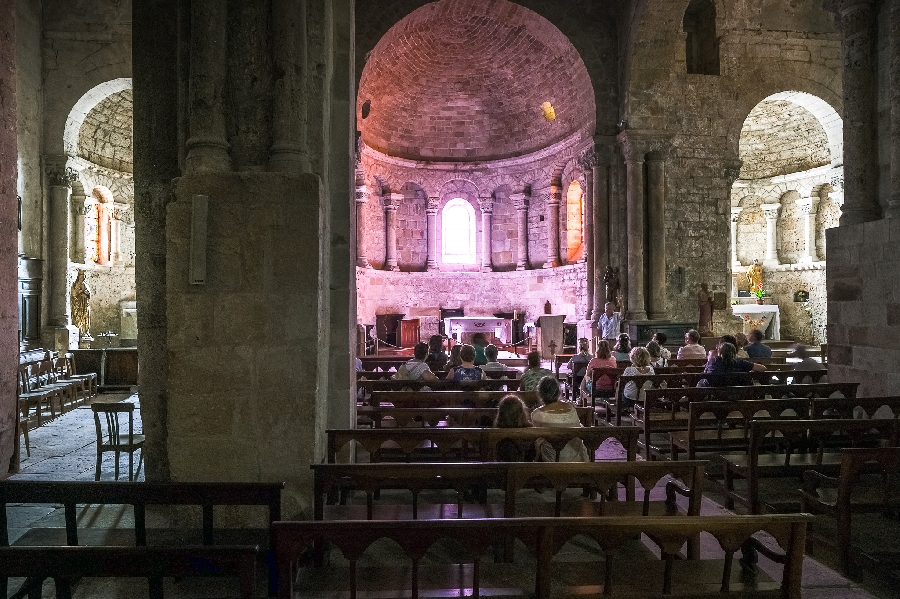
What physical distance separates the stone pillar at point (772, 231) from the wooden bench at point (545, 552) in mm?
19708

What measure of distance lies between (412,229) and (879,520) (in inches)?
669

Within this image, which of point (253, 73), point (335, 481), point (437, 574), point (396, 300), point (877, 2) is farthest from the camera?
point (396, 300)

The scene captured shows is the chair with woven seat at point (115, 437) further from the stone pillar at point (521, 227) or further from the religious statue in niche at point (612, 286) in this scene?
the stone pillar at point (521, 227)

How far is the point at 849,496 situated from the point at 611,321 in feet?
34.6

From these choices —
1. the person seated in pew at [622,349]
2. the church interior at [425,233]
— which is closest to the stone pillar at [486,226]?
the church interior at [425,233]

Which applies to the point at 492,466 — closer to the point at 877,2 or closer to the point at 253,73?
the point at 253,73

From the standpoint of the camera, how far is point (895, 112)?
22.1 ft

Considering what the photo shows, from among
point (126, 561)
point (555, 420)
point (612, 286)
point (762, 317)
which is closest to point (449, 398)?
point (555, 420)

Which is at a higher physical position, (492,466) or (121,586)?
(492,466)

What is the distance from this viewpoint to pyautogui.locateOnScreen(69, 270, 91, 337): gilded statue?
14.0 metres

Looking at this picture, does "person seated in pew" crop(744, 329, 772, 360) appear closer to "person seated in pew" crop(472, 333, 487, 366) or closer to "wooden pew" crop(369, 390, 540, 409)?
"person seated in pew" crop(472, 333, 487, 366)

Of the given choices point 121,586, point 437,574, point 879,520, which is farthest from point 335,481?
point 879,520

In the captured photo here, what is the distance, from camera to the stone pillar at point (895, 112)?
6715 millimetres

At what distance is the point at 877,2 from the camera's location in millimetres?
7324
